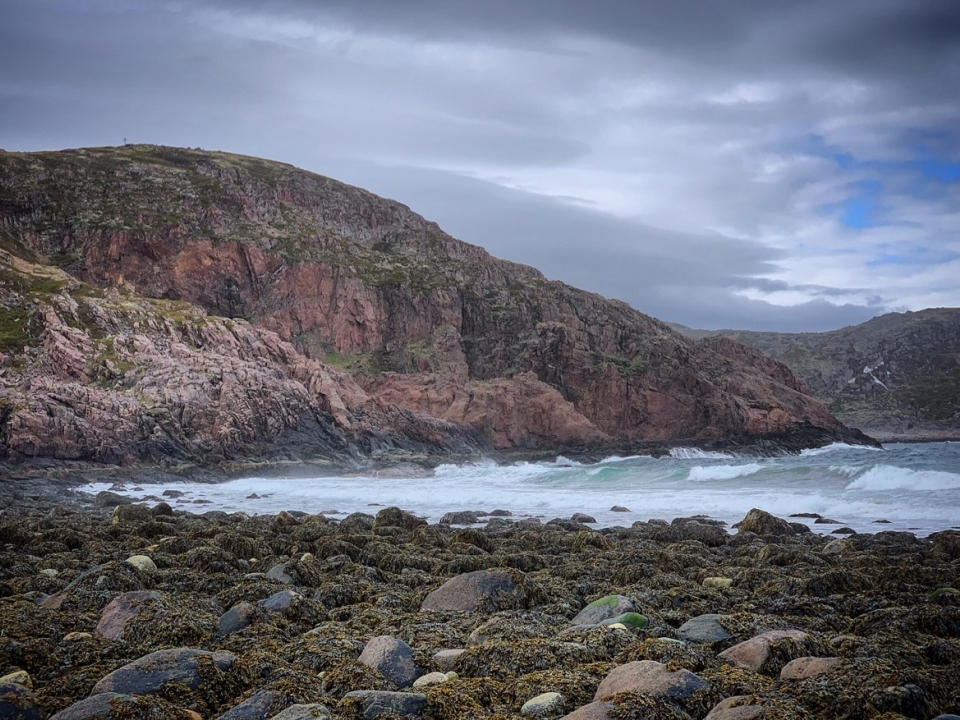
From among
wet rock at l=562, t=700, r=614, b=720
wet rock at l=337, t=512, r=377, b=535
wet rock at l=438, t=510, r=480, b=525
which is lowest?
wet rock at l=438, t=510, r=480, b=525

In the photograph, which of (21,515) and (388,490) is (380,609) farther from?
(388,490)

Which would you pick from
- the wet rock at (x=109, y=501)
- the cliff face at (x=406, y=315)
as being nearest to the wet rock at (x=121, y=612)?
the wet rock at (x=109, y=501)

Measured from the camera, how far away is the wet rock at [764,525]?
16469 millimetres

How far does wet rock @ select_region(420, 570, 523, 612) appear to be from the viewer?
884 centimetres

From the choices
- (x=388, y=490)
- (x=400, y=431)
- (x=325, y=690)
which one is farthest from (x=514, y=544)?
(x=400, y=431)

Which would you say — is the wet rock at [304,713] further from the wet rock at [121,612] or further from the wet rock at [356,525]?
the wet rock at [356,525]

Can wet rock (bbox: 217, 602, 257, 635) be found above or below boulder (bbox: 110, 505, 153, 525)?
above

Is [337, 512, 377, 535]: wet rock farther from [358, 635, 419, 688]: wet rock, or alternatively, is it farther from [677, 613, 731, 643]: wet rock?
[677, 613, 731, 643]: wet rock

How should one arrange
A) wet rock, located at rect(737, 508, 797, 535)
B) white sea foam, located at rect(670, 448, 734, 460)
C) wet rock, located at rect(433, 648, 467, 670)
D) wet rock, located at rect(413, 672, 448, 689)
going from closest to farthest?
1. wet rock, located at rect(413, 672, 448, 689)
2. wet rock, located at rect(433, 648, 467, 670)
3. wet rock, located at rect(737, 508, 797, 535)
4. white sea foam, located at rect(670, 448, 734, 460)

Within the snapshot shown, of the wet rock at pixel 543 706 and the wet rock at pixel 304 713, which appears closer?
the wet rock at pixel 304 713

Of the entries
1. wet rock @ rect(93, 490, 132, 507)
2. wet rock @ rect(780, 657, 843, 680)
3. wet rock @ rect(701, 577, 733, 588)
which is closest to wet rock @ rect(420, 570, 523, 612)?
wet rock @ rect(701, 577, 733, 588)

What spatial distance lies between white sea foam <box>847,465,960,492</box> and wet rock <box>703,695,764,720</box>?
76.5 ft

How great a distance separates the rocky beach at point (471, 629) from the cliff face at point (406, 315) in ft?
148

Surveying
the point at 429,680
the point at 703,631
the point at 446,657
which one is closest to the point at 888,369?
the point at 703,631
